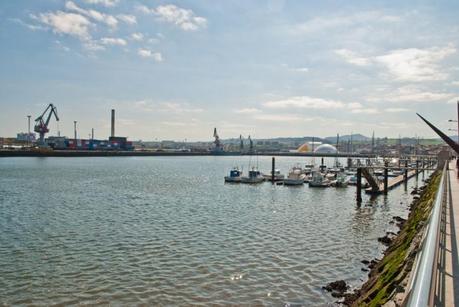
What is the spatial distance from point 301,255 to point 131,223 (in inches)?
576

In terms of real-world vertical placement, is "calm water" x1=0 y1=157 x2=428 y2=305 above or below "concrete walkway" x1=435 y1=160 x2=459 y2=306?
below

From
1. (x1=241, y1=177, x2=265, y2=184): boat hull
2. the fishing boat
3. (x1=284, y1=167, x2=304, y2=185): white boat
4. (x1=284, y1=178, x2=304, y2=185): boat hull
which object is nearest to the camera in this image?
the fishing boat

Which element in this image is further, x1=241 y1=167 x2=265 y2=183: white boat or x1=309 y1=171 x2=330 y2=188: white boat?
x1=241 y1=167 x2=265 y2=183: white boat

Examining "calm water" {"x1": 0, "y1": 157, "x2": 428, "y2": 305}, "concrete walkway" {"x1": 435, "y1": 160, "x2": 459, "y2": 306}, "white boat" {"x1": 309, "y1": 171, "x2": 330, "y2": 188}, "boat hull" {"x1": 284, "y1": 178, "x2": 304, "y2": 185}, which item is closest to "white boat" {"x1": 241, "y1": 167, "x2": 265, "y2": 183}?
"boat hull" {"x1": 284, "y1": 178, "x2": 304, "y2": 185}

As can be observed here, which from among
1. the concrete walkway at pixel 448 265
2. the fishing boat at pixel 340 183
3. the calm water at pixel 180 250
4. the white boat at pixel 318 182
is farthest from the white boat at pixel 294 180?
the concrete walkway at pixel 448 265

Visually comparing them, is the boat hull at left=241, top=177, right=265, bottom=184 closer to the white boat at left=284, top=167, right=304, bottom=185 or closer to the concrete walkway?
the white boat at left=284, top=167, right=304, bottom=185

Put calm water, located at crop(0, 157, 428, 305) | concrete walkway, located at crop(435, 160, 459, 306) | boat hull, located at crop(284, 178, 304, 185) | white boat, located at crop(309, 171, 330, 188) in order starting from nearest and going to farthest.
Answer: concrete walkway, located at crop(435, 160, 459, 306), calm water, located at crop(0, 157, 428, 305), white boat, located at crop(309, 171, 330, 188), boat hull, located at crop(284, 178, 304, 185)

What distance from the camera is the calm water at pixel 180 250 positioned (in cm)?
1644

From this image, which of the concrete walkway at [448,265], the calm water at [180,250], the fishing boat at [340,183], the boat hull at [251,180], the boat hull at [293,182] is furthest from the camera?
the boat hull at [251,180]

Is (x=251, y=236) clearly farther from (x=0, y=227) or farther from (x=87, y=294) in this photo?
(x=0, y=227)

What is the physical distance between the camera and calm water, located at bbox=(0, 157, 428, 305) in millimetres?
16438

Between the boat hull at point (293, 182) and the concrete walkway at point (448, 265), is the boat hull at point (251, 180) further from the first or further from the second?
the concrete walkway at point (448, 265)

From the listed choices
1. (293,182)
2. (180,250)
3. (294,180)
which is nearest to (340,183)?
(294,180)

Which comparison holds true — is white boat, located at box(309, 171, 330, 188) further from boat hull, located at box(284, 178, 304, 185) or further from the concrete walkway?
the concrete walkway
